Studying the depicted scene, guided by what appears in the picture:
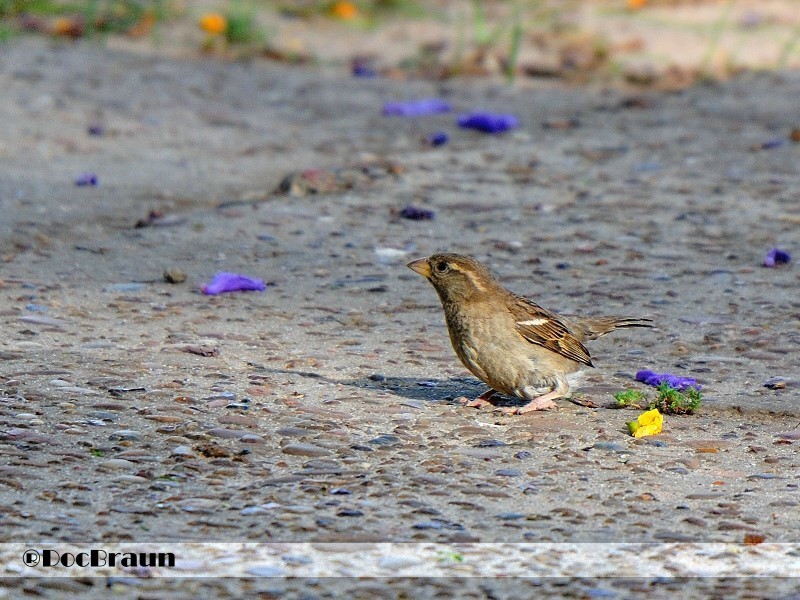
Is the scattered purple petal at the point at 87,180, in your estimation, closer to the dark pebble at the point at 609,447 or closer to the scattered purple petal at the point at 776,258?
the scattered purple petal at the point at 776,258

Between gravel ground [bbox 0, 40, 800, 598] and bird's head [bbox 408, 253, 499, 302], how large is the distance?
420mm

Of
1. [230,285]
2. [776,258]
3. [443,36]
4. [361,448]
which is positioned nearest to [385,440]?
[361,448]

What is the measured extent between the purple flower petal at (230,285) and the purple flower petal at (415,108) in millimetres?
4125

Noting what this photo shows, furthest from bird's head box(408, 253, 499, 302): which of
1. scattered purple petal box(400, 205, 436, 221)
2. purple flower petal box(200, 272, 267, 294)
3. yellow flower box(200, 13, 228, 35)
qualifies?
yellow flower box(200, 13, 228, 35)

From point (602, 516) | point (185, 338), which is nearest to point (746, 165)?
point (185, 338)

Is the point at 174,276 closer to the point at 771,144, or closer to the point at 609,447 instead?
the point at 609,447

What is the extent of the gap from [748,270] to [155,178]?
12.6ft

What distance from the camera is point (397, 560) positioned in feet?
12.4

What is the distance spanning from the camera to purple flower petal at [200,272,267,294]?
6.41 metres

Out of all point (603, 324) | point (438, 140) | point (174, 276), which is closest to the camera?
point (603, 324)

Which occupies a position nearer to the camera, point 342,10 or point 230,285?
point 230,285

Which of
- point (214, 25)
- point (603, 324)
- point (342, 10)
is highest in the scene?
point (342, 10)

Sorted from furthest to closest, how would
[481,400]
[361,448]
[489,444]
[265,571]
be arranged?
[481,400]
[489,444]
[361,448]
[265,571]

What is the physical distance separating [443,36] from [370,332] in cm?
688
